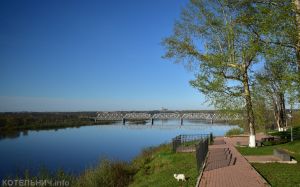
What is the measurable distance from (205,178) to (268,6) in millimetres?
8751

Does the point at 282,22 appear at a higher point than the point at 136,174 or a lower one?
higher

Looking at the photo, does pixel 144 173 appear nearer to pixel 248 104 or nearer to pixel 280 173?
pixel 280 173

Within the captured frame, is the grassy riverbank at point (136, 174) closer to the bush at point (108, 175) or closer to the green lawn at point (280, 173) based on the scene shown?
the bush at point (108, 175)

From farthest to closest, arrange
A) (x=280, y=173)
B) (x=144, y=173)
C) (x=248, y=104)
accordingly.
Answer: (x=248, y=104)
(x=144, y=173)
(x=280, y=173)

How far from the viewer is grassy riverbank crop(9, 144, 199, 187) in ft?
45.8

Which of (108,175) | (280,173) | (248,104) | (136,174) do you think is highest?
(248,104)

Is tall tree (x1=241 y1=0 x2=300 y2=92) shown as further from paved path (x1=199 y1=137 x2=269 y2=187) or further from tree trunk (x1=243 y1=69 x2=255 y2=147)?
tree trunk (x1=243 y1=69 x2=255 y2=147)

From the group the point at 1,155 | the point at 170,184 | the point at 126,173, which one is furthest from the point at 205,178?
the point at 1,155

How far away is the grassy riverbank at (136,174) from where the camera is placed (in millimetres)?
13945

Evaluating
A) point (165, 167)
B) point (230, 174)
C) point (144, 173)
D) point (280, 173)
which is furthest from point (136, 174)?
point (280, 173)

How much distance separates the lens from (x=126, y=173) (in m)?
20.8

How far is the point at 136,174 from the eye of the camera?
21.2 metres

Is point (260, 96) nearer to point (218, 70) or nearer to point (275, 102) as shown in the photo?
point (218, 70)

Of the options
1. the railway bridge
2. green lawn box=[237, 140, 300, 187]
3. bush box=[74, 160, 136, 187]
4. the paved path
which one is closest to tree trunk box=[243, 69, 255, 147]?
green lawn box=[237, 140, 300, 187]
